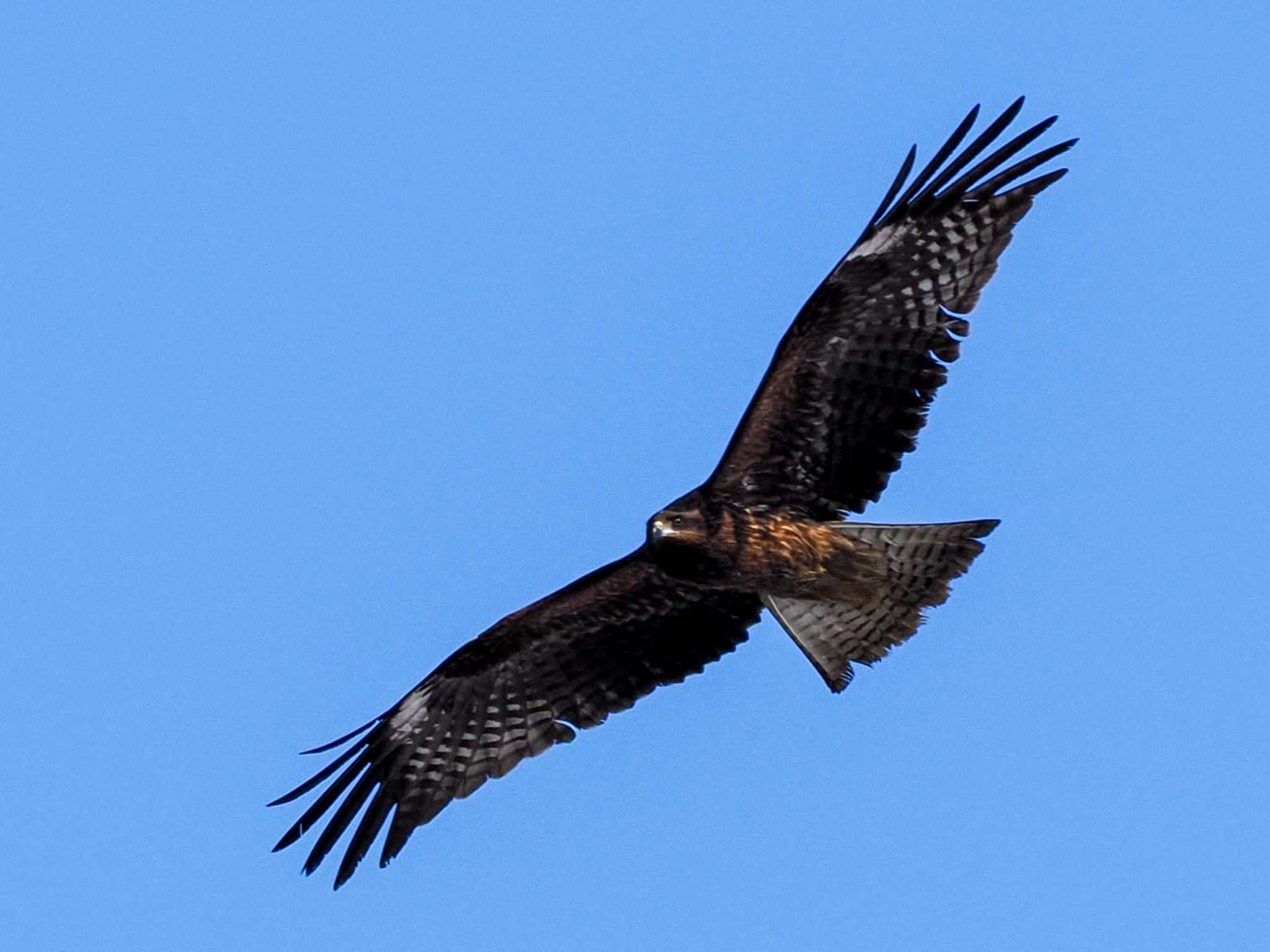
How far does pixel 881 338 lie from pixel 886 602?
1.48 m

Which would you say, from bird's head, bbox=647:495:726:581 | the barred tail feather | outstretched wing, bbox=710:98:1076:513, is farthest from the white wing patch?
bird's head, bbox=647:495:726:581

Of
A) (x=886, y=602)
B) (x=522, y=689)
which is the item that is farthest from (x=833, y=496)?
(x=522, y=689)

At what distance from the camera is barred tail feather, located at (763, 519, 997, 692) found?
13055 mm

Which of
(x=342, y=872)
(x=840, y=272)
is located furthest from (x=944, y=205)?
(x=342, y=872)

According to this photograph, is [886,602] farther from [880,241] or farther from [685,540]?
[880,241]

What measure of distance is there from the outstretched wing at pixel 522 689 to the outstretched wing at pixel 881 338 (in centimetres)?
96

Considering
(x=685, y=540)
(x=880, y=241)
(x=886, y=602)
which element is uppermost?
(x=880, y=241)

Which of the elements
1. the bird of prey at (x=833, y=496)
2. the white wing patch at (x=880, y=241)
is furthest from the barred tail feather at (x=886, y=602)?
the white wing patch at (x=880, y=241)

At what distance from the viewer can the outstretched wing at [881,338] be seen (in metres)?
13.1

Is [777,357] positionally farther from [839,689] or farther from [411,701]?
[411,701]

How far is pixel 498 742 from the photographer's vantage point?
546 inches

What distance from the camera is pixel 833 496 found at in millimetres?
13305

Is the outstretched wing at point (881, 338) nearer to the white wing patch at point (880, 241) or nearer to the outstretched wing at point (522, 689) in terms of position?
the white wing patch at point (880, 241)

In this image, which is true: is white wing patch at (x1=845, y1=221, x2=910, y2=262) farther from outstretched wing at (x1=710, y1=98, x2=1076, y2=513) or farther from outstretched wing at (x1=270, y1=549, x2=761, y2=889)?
outstretched wing at (x1=270, y1=549, x2=761, y2=889)
